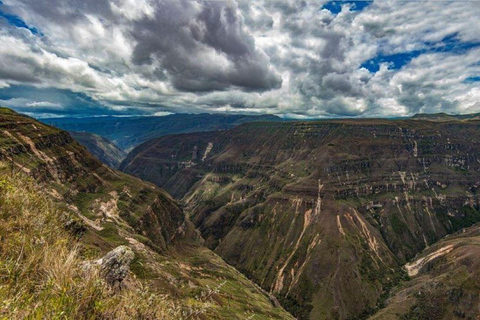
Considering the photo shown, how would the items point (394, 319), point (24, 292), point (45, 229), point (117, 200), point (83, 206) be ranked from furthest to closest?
point (117, 200)
point (394, 319)
point (83, 206)
point (45, 229)
point (24, 292)

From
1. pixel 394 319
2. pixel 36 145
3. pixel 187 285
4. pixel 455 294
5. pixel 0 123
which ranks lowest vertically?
pixel 394 319

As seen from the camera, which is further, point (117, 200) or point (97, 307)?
point (117, 200)

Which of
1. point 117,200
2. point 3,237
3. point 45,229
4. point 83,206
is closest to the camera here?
point 3,237

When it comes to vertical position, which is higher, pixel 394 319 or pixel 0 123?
pixel 0 123

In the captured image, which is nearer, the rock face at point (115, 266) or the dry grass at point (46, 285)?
the dry grass at point (46, 285)

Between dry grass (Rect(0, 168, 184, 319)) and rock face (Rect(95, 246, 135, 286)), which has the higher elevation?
dry grass (Rect(0, 168, 184, 319))

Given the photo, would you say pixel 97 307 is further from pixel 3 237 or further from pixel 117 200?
pixel 117 200

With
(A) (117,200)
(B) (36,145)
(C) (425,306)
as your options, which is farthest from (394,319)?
(B) (36,145)

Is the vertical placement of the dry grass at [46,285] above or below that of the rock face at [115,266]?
above
